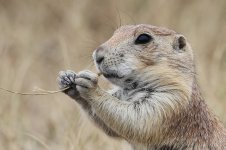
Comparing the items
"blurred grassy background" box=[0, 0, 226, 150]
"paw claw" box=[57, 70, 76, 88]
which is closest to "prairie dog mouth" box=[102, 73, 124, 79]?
"paw claw" box=[57, 70, 76, 88]

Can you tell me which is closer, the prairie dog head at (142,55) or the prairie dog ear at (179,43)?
the prairie dog head at (142,55)

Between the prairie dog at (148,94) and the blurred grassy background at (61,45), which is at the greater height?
the blurred grassy background at (61,45)

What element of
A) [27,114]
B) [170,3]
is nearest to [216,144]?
[27,114]

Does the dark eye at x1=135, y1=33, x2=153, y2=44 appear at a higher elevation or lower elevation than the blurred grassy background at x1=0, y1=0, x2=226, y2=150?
lower

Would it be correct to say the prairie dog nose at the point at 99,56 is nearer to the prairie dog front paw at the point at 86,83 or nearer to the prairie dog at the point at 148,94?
the prairie dog at the point at 148,94

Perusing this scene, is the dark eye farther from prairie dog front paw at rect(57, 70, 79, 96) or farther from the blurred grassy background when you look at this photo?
the blurred grassy background

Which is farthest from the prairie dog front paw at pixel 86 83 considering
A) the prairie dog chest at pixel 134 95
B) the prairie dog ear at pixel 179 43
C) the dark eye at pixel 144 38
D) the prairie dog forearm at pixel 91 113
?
the prairie dog ear at pixel 179 43
